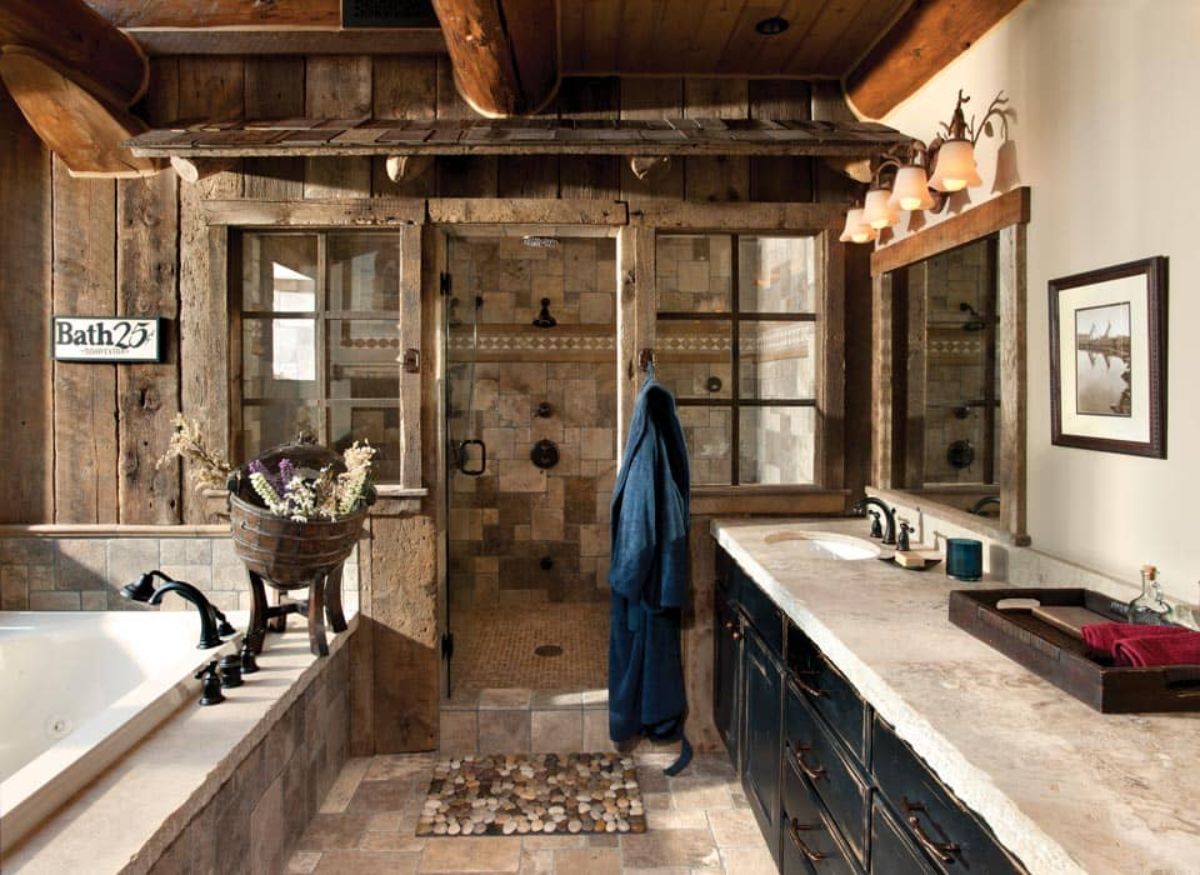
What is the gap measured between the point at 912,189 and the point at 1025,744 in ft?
5.33

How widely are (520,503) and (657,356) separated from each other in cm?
189

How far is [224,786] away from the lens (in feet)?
5.77

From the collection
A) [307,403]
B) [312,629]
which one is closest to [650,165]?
[307,403]

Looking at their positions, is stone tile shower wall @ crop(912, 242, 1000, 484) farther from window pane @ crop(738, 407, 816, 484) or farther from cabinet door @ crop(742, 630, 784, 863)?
cabinet door @ crop(742, 630, 784, 863)

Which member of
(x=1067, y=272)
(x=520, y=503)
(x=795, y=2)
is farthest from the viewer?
(x=520, y=503)

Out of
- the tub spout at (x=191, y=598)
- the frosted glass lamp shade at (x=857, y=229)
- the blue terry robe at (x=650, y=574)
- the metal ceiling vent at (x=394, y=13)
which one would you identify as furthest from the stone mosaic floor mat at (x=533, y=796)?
the metal ceiling vent at (x=394, y=13)

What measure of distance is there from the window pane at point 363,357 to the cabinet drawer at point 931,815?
2.16 meters

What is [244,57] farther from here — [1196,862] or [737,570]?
[1196,862]

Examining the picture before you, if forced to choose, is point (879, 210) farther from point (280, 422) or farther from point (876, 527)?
point (280, 422)

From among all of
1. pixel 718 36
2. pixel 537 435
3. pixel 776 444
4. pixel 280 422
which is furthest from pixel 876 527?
pixel 537 435

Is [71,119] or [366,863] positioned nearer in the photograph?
[366,863]

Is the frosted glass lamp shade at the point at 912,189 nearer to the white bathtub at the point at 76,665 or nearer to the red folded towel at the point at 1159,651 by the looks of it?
the red folded towel at the point at 1159,651

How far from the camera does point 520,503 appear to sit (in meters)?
4.47

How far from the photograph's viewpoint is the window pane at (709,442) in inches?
115
